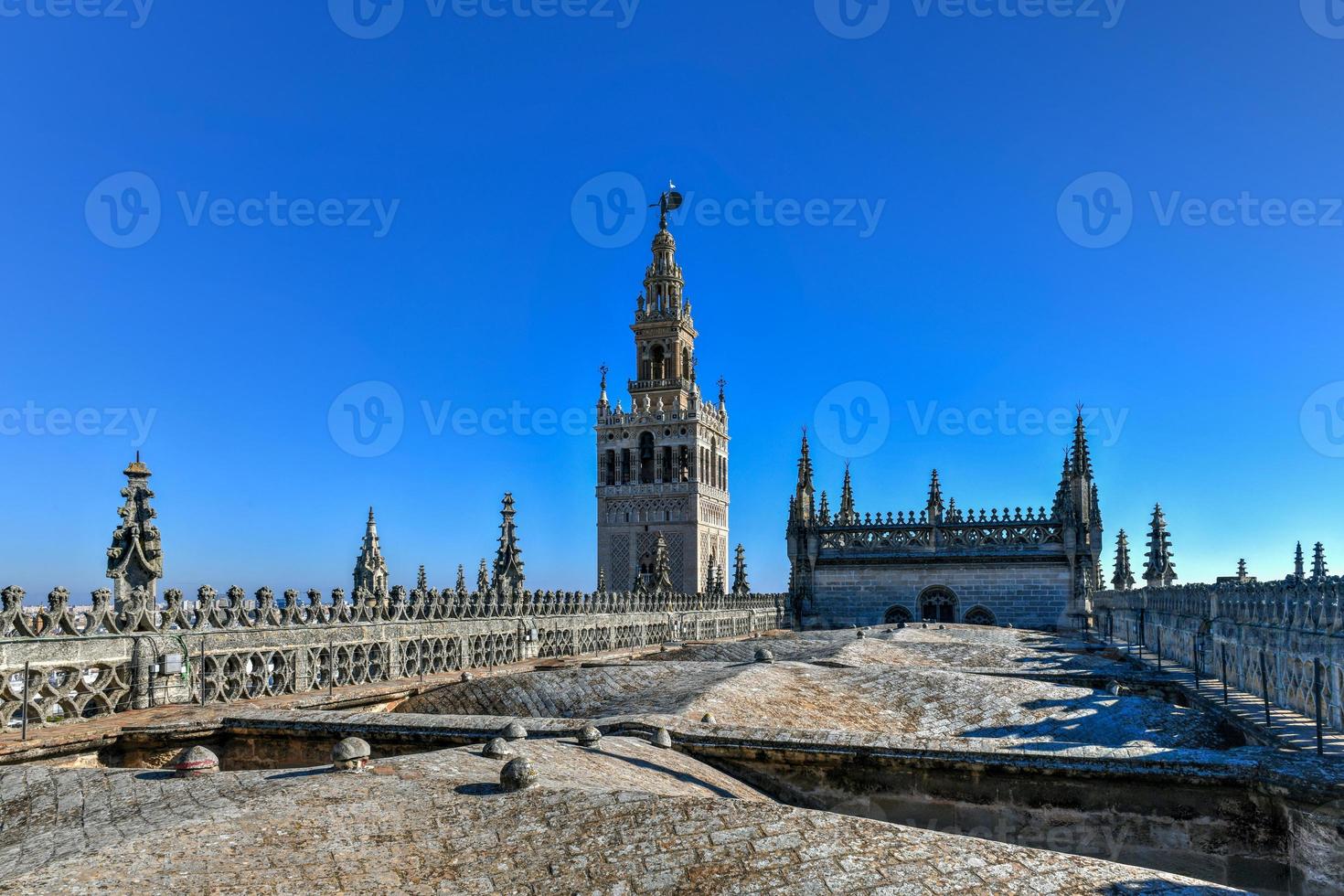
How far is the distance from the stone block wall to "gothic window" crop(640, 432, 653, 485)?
43.3m

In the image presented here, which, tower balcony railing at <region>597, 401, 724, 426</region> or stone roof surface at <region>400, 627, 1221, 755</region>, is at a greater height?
tower balcony railing at <region>597, 401, 724, 426</region>

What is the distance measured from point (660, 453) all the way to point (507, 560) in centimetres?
6163

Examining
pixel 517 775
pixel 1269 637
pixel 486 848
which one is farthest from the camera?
pixel 1269 637

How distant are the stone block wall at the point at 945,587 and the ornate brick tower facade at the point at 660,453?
128 feet

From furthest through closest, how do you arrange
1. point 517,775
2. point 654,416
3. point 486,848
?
point 654,416, point 517,775, point 486,848

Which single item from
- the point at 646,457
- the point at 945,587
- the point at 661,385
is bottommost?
the point at 945,587

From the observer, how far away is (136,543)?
1580cm

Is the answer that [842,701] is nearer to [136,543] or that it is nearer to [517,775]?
[517,775]

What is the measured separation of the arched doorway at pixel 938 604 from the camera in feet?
149

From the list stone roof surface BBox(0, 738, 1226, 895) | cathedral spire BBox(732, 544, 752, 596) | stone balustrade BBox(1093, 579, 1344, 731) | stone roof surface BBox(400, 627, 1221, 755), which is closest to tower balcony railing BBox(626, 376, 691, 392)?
cathedral spire BBox(732, 544, 752, 596)

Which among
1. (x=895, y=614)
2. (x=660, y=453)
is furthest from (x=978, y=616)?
(x=660, y=453)

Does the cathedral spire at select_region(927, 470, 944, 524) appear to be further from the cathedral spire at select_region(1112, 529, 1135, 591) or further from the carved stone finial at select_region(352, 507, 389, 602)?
the carved stone finial at select_region(352, 507, 389, 602)

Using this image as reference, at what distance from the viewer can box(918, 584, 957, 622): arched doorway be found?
45.4m

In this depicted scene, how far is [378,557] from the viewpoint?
1736 inches
